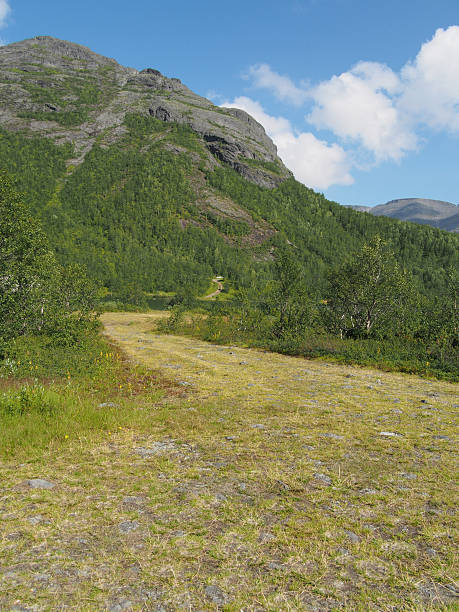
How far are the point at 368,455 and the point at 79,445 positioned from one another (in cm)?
585

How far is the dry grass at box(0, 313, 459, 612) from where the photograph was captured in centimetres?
→ 311

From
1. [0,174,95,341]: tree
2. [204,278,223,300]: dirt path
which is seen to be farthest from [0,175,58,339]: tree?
[204,278,223,300]: dirt path

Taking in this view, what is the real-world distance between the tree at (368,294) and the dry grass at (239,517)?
2018cm

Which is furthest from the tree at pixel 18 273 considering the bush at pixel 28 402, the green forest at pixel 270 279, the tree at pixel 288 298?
the tree at pixel 288 298

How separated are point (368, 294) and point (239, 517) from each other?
26.6 meters

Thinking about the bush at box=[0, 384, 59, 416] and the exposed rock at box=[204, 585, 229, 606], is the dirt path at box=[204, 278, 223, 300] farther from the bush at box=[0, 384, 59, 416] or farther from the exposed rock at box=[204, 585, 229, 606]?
the exposed rock at box=[204, 585, 229, 606]

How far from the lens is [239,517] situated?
4371 millimetres

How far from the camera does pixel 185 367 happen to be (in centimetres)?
1614

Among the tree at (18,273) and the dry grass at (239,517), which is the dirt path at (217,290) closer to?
the tree at (18,273)

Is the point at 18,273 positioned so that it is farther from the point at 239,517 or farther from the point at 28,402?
the point at 239,517

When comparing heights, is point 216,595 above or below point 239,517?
above

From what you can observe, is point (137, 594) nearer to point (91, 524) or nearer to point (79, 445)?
point (91, 524)

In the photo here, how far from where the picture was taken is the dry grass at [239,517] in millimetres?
3105

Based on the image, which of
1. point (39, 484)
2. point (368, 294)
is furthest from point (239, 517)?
point (368, 294)
